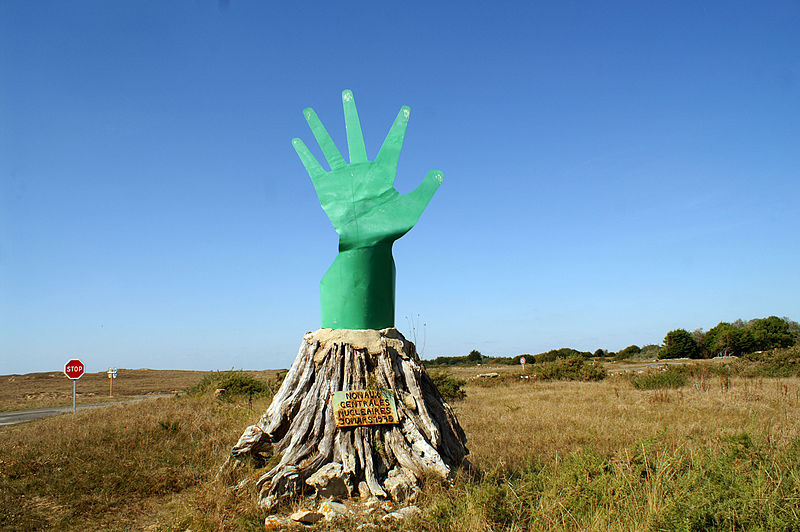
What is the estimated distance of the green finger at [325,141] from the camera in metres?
6.20

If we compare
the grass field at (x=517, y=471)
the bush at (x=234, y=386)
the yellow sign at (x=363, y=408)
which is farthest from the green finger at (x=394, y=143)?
the bush at (x=234, y=386)

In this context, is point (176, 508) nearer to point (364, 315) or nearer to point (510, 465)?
point (364, 315)

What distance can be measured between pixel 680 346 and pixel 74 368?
49.5 meters

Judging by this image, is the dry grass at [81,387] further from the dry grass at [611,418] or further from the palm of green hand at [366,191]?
the palm of green hand at [366,191]

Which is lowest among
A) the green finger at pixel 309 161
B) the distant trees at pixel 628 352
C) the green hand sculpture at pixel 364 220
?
the distant trees at pixel 628 352

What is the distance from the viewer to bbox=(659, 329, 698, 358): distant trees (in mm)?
48531

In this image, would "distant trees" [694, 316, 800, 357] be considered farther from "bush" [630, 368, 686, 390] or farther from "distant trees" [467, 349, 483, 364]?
"bush" [630, 368, 686, 390]

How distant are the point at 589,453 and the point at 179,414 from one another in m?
8.31

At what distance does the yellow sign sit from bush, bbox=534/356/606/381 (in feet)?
56.5

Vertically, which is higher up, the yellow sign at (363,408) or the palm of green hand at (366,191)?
the palm of green hand at (366,191)

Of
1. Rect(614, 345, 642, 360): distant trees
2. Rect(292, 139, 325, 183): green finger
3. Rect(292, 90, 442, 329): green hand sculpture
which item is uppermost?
Rect(292, 139, 325, 183): green finger

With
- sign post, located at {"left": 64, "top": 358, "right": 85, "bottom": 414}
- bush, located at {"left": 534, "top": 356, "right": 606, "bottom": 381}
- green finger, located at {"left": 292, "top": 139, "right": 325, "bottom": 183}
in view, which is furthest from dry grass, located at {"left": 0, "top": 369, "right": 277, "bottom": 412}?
green finger, located at {"left": 292, "top": 139, "right": 325, "bottom": 183}

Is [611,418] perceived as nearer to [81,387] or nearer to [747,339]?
[81,387]

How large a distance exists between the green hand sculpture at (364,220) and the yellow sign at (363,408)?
0.84m
